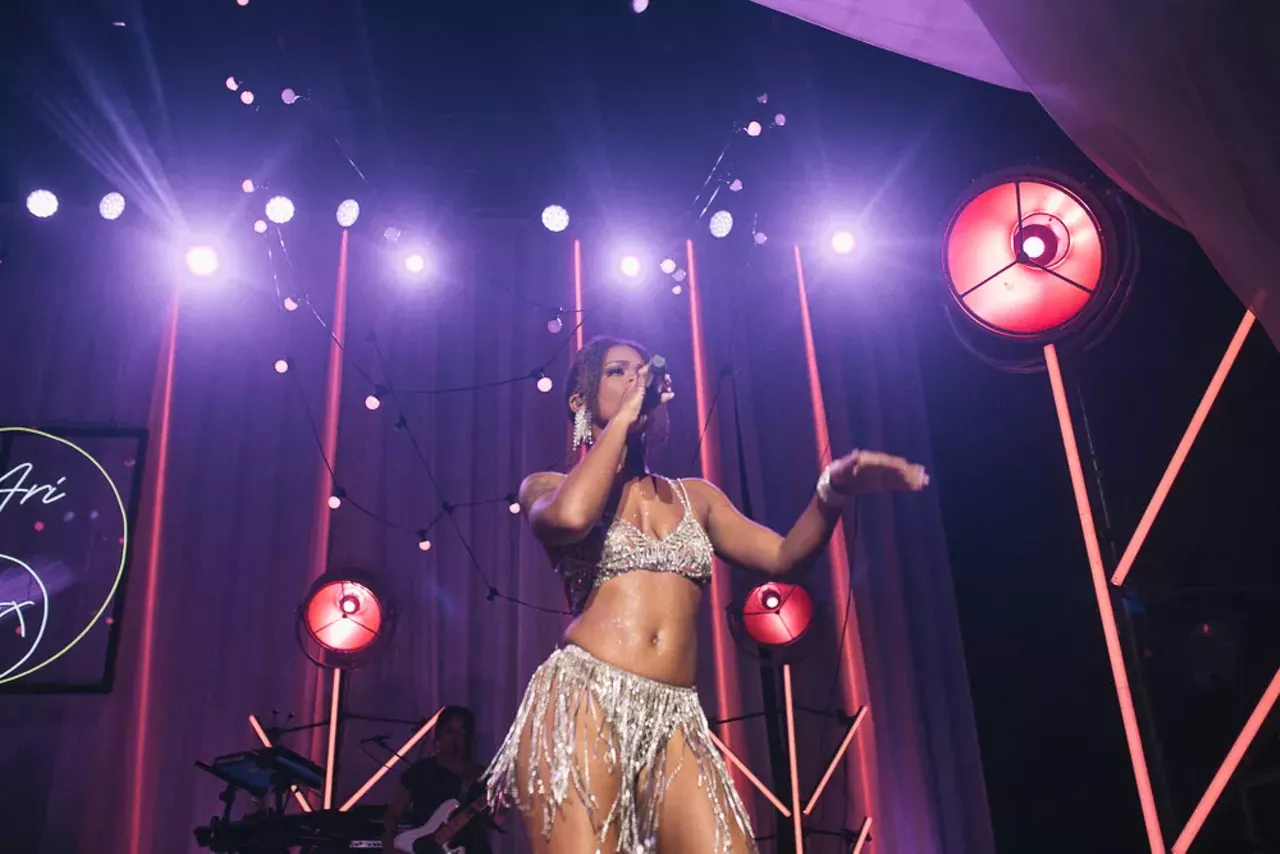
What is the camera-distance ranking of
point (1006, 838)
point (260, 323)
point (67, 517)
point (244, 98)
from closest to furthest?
point (1006, 838) < point (244, 98) < point (67, 517) < point (260, 323)

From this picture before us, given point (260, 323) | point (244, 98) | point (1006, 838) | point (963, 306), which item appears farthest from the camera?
point (260, 323)

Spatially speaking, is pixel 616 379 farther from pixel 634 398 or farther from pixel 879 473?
pixel 879 473

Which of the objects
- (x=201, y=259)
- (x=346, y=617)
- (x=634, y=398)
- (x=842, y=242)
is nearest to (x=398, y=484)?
(x=346, y=617)

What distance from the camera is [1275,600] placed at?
1895 millimetres

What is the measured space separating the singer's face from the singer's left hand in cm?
48

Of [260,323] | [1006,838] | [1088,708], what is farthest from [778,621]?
[260,323]

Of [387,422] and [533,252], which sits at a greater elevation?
[533,252]

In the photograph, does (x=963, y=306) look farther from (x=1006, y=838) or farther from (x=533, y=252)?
(x=533, y=252)

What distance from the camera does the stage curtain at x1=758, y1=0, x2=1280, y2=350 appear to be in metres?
1.17

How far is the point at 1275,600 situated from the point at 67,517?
5268 millimetres

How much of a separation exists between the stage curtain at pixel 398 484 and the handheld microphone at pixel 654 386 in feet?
8.73

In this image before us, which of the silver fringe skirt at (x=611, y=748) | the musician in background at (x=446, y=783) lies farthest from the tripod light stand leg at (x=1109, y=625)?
the musician in background at (x=446, y=783)

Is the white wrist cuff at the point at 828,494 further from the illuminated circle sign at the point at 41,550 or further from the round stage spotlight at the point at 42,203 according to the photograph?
the round stage spotlight at the point at 42,203

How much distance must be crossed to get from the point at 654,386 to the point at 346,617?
115 inches
